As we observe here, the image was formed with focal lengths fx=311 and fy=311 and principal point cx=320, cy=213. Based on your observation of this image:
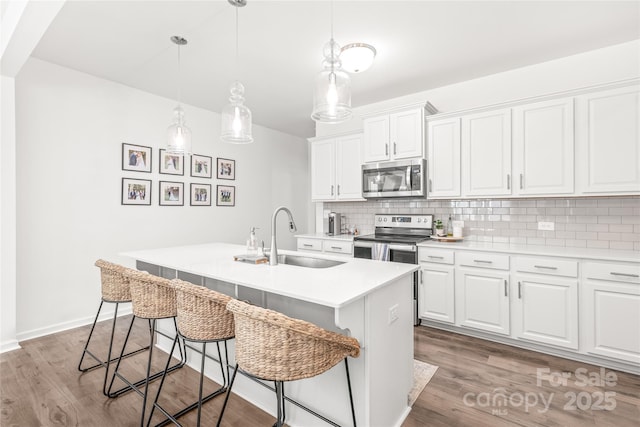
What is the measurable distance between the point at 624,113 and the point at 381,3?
218 cm

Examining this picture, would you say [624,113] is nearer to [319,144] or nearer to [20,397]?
[319,144]

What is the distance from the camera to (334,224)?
4.46 metres

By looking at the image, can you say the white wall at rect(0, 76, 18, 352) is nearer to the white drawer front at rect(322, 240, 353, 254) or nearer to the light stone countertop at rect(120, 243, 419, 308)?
the light stone countertop at rect(120, 243, 419, 308)

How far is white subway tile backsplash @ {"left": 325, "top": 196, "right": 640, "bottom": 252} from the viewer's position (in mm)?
2787

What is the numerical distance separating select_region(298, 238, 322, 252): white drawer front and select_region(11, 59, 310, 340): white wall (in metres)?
1.49

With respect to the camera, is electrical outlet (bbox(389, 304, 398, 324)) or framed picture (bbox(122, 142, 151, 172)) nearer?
electrical outlet (bbox(389, 304, 398, 324))

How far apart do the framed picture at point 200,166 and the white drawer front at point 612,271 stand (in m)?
4.48

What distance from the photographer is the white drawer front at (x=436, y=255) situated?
313 cm

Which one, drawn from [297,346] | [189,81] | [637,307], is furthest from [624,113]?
[189,81]

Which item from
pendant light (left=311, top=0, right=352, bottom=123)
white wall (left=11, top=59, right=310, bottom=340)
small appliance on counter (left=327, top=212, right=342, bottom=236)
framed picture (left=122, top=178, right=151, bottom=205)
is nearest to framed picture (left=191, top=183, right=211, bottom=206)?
white wall (left=11, top=59, right=310, bottom=340)

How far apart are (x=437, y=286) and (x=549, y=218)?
1.30 m

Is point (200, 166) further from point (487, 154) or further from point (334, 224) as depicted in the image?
point (487, 154)

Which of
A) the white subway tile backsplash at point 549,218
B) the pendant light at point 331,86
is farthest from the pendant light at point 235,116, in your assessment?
the white subway tile backsplash at point 549,218

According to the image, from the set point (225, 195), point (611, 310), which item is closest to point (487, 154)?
point (611, 310)
